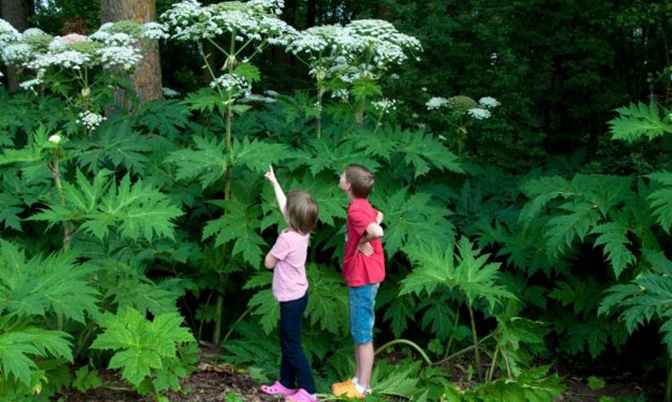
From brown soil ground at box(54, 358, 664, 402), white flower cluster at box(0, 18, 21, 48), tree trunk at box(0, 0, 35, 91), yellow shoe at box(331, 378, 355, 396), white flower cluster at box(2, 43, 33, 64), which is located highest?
white flower cluster at box(0, 18, 21, 48)

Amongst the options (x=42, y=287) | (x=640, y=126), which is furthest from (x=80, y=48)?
(x=640, y=126)

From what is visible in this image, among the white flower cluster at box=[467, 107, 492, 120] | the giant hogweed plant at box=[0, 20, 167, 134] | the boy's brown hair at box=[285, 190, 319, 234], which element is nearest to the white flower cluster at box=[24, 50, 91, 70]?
the giant hogweed plant at box=[0, 20, 167, 134]

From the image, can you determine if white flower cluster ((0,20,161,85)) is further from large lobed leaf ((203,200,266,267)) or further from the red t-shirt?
the red t-shirt

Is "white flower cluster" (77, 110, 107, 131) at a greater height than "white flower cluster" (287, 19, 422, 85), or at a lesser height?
lesser

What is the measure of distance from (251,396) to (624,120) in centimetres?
329

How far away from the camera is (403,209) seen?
559 cm

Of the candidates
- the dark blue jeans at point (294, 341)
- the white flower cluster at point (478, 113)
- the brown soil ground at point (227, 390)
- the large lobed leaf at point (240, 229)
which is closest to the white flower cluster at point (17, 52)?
the large lobed leaf at point (240, 229)

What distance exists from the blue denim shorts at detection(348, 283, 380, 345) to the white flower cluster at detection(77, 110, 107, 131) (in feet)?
8.53

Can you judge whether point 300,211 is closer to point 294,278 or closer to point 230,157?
point 294,278

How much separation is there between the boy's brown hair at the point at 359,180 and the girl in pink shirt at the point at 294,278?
1.32ft

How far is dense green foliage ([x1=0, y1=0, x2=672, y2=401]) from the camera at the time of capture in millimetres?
4352

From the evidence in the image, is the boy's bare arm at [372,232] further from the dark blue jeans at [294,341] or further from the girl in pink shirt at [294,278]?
the dark blue jeans at [294,341]

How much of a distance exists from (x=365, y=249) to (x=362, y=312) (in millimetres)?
396

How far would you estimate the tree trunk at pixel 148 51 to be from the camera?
25.2ft
